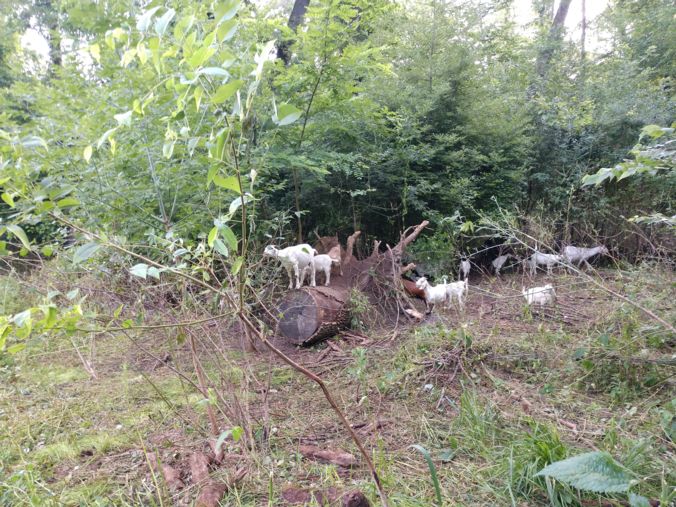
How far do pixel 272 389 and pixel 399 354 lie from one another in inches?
41.4

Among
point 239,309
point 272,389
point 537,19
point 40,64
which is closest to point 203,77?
point 239,309

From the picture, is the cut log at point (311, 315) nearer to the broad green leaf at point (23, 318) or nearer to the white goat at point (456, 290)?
the white goat at point (456, 290)

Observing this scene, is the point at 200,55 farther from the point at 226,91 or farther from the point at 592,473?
the point at 592,473

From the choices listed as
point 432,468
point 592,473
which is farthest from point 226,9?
point 592,473

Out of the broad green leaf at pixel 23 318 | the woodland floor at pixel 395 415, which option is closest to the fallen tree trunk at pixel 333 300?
the woodland floor at pixel 395 415

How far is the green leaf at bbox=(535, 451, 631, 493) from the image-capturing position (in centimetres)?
146

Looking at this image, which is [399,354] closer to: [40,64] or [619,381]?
[619,381]

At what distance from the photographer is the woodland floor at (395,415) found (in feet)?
6.64

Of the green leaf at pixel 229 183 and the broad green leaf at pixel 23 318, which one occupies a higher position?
the green leaf at pixel 229 183

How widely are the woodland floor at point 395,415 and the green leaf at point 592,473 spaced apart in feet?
0.92

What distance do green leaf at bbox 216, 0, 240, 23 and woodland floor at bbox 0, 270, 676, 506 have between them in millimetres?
1607

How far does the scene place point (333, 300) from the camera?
4.50 metres

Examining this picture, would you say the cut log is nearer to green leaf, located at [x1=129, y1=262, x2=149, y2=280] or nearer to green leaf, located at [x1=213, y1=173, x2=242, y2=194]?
green leaf, located at [x1=129, y1=262, x2=149, y2=280]

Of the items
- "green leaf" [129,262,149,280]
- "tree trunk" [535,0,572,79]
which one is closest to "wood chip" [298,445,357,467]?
"green leaf" [129,262,149,280]
